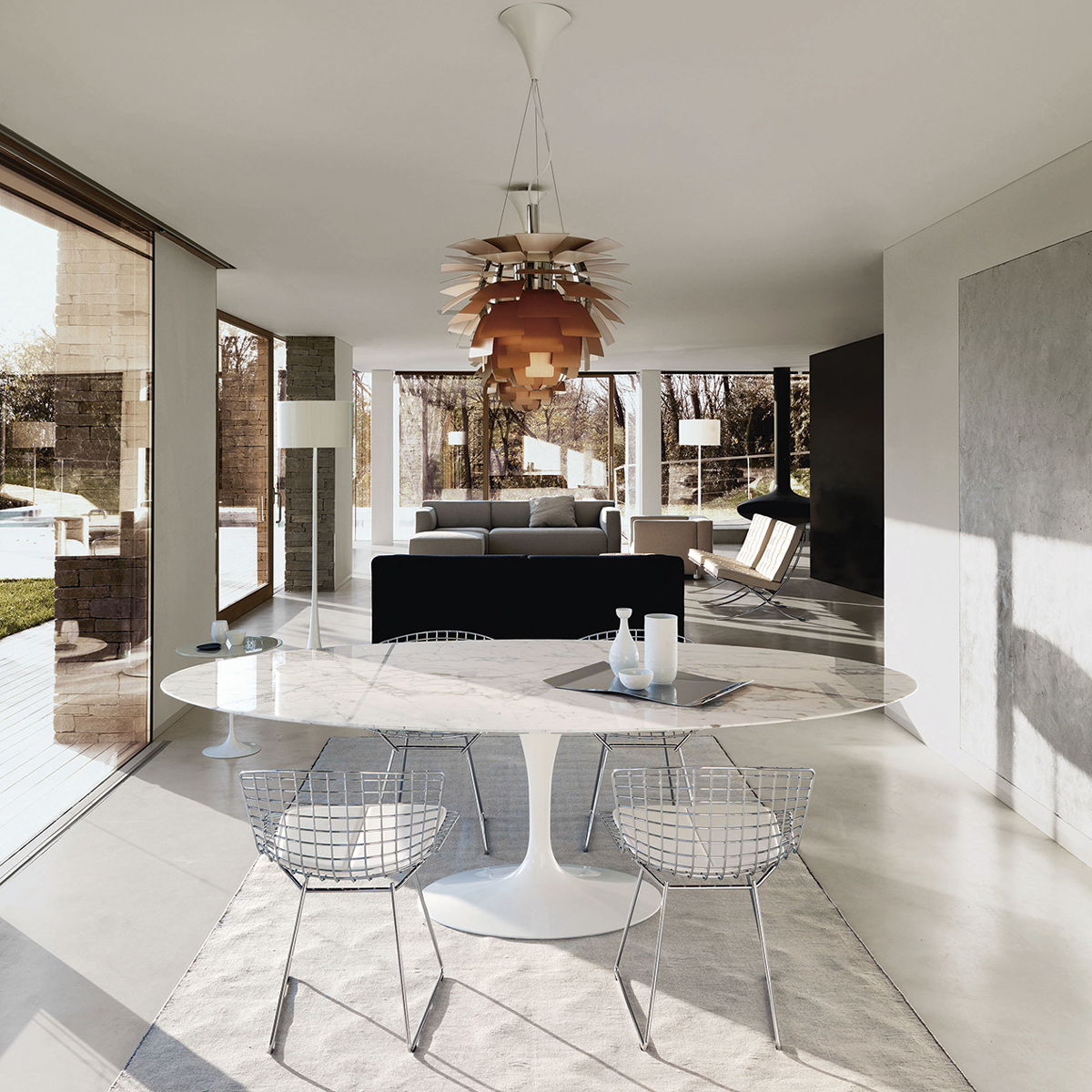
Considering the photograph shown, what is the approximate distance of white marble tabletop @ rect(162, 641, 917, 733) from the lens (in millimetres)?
2264

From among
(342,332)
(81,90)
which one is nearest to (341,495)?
(342,332)

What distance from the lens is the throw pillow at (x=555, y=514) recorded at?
426 inches

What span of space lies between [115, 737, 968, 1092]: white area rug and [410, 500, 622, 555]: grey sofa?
678 centimetres

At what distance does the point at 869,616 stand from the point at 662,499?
6.50 meters

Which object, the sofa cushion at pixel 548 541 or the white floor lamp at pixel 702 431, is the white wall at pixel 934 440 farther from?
the white floor lamp at pixel 702 431

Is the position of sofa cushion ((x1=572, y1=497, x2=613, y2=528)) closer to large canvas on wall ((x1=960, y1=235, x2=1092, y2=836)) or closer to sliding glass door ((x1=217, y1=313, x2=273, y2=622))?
sliding glass door ((x1=217, y1=313, x2=273, y2=622))

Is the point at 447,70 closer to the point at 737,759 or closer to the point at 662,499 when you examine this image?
the point at 737,759

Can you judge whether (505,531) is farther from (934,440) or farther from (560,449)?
(934,440)

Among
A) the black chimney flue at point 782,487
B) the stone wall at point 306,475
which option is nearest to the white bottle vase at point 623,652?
the stone wall at point 306,475

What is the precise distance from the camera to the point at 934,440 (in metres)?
4.55

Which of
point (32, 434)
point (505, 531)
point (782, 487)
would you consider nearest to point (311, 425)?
point (32, 434)

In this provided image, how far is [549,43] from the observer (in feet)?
8.25

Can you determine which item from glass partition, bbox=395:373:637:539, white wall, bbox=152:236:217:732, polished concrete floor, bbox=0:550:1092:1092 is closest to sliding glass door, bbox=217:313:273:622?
white wall, bbox=152:236:217:732

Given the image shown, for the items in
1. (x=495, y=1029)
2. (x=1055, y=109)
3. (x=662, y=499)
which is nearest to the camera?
(x=495, y=1029)
